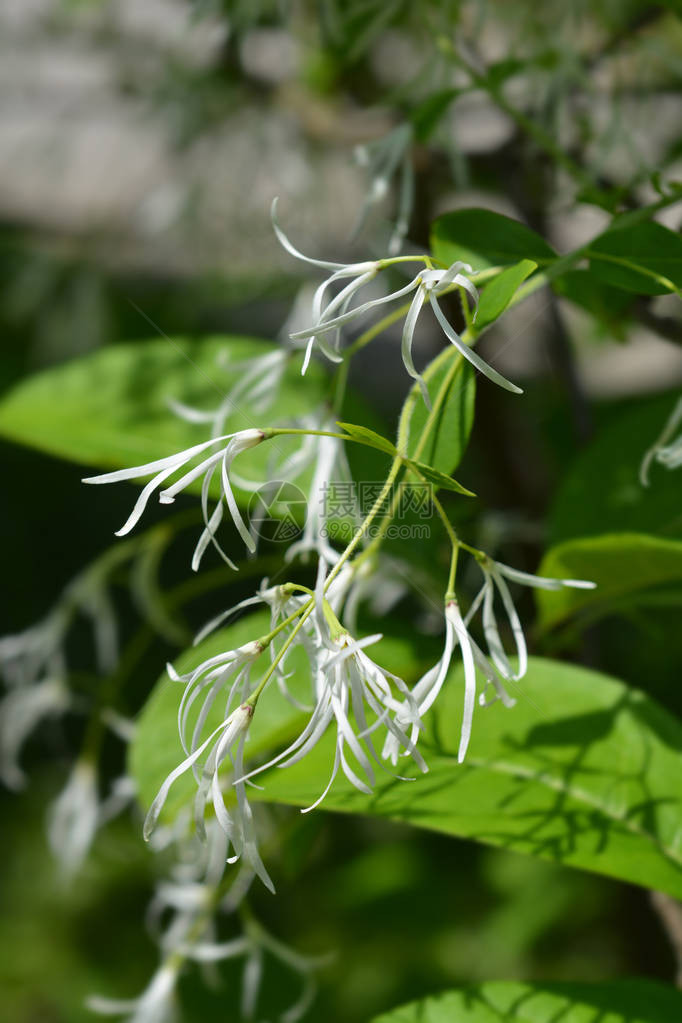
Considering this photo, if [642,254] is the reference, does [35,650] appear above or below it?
below

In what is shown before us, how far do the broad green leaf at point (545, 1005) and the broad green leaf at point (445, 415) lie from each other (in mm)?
193

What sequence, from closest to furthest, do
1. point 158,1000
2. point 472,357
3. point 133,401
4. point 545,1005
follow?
point 472,357, point 545,1005, point 158,1000, point 133,401

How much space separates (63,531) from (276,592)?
5.35 ft

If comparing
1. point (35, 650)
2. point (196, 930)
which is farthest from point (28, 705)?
point (196, 930)

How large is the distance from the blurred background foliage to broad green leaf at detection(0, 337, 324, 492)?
8 centimetres

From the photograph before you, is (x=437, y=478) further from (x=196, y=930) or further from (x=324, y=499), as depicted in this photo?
(x=196, y=930)

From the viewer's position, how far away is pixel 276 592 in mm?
253

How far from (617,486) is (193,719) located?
0.23m

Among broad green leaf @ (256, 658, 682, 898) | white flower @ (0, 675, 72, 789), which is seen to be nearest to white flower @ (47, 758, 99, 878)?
white flower @ (0, 675, 72, 789)

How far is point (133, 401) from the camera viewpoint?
56 cm

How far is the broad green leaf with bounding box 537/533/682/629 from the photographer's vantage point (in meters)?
0.36

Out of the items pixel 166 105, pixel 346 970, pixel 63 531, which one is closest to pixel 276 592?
pixel 166 105

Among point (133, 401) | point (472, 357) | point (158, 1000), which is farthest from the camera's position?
point (133, 401)

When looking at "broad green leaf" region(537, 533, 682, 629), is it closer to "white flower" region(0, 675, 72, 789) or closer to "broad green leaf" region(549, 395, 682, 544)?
"broad green leaf" region(549, 395, 682, 544)
